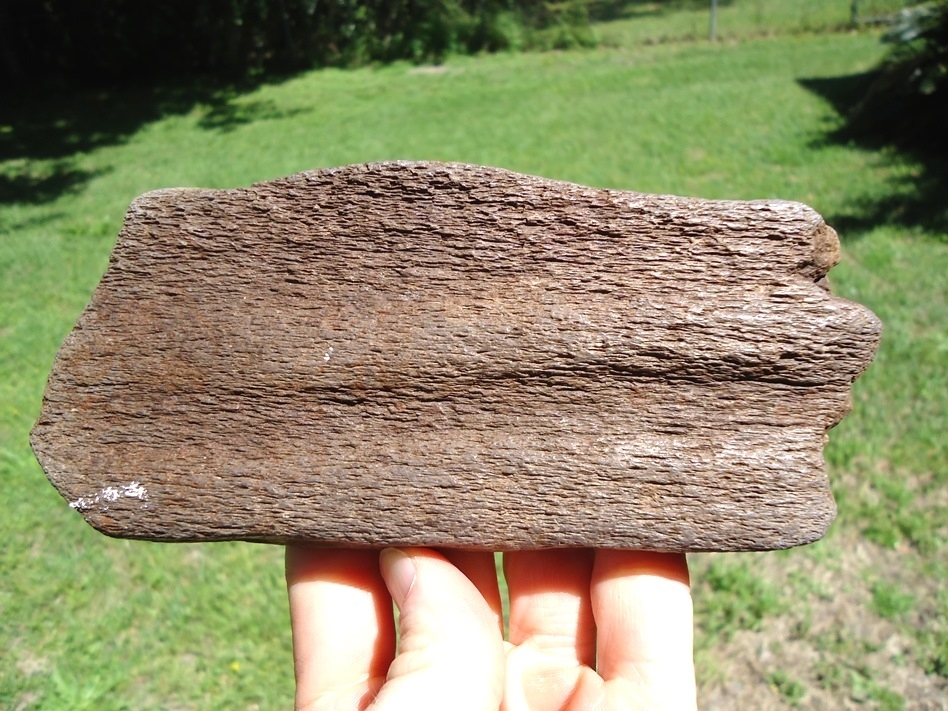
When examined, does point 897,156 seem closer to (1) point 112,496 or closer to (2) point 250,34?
(1) point 112,496

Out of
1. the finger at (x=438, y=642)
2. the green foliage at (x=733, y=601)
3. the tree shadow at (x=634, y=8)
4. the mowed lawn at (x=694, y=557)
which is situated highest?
the tree shadow at (x=634, y=8)

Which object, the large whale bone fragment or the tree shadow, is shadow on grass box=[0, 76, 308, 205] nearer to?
the large whale bone fragment

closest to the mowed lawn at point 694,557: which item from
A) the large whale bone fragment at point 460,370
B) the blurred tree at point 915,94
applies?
the blurred tree at point 915,94

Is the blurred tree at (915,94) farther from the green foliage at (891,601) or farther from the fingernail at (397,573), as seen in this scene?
the fingernail at (397,573)

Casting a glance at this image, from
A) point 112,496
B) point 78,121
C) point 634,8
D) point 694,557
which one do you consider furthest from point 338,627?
point 634,8

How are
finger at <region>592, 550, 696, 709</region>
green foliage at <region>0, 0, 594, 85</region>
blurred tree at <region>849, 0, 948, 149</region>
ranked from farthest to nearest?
1. green foliage at <region>0, 0, 594, 85</region>
2. blurred tree at <region>849, 0, 948, 149</region>
3. finger at <region>592, 550, 696, 709</region>

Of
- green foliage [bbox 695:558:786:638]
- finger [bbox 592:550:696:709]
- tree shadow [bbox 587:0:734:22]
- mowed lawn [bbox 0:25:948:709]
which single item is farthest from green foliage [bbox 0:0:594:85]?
finger [bbox 592:550:696:709]
